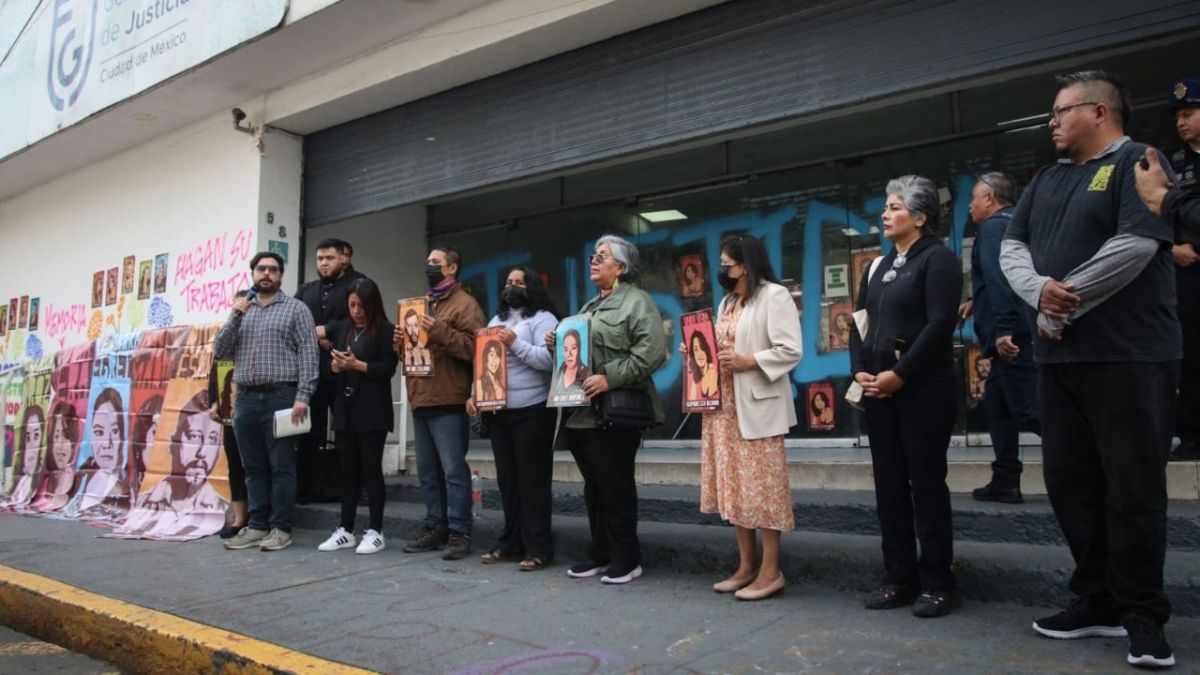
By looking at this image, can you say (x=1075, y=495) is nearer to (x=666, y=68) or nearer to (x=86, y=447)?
(x=666, y=68)

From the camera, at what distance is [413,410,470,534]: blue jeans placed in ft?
17.7

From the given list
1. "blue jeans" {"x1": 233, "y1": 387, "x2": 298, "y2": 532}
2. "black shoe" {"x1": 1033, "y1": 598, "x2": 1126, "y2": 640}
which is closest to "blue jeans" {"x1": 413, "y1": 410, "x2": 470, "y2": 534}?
"blue jeans" {"x1": 233, "y1": 387, "x2": 298, "y2": 532}

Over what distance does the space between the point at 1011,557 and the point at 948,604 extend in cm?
50

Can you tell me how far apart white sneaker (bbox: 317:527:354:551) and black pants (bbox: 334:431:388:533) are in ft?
0.13

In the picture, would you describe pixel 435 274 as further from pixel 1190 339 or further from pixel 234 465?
pixel 1190 339

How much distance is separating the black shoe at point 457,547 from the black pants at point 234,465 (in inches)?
81.3

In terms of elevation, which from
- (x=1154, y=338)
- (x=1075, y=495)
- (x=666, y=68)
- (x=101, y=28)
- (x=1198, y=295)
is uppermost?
(x=101, y=28)

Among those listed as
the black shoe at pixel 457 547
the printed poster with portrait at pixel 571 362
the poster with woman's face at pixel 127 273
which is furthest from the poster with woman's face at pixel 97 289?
the printed poster with portrait at pixel 571 362

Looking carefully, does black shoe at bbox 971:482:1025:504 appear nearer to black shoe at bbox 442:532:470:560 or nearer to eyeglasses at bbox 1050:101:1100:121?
eyeglasses at bbox 1050:101:1100:121

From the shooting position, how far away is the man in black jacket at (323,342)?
659 centimetres

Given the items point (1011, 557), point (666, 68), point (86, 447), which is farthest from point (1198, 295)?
point (86, 447)

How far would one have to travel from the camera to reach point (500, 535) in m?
5.51

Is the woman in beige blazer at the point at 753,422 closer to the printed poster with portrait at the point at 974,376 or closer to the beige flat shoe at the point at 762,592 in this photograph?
the beige flat shoe at the point at 762,592

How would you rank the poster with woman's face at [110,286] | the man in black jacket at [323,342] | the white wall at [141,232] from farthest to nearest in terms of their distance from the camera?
the poster with woman's face at [110,286] → the white wall at [141,232] → the man in black jacket at [323,342]
